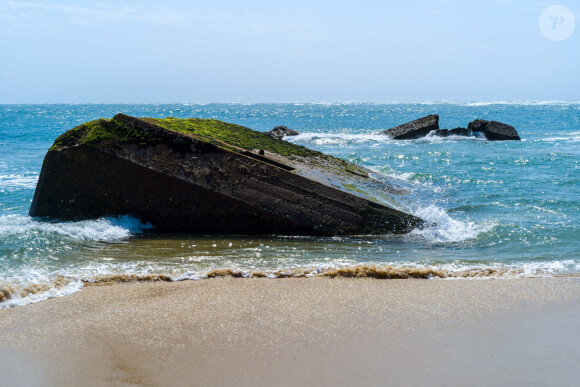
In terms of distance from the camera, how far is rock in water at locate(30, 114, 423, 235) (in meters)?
7.82

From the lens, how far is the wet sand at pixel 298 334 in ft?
11.8

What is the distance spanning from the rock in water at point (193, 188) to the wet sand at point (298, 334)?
7.44 ft

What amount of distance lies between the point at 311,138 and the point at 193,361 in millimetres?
28651

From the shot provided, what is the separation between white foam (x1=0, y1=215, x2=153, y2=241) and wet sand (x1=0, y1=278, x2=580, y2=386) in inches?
92.2

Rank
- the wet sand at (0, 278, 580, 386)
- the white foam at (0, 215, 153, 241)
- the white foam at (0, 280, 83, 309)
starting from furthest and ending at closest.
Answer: the white foam at (0, 215, 153, 241) → the white foam at (0, 280, 83, 309) → the wet sand at (0, 278, 580, 386)

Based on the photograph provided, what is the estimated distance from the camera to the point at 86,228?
7.69 m

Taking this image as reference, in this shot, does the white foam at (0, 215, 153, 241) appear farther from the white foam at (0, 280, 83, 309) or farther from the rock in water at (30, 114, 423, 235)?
the white foam at (0, 280, 83, 309)

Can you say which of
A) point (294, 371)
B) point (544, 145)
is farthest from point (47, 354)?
point (544, 145)

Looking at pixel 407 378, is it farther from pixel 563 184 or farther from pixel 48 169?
pixel 563 184

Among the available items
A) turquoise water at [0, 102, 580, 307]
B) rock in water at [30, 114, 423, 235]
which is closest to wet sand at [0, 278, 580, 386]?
turquoise water at [0, 102, 580, 307]

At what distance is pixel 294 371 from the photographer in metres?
3.64

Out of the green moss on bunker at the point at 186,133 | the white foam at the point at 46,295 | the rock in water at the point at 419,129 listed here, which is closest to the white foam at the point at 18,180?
the green moss on bunker at the point at 186,133

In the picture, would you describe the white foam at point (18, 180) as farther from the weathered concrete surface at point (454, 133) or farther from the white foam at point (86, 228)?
the weathered concrete surface at point (454, 133)

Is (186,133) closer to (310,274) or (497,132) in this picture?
(310,274)
